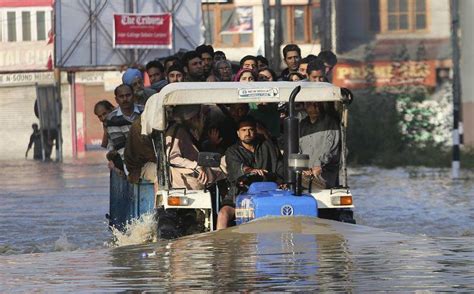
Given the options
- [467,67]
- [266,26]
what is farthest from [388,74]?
[266,26]

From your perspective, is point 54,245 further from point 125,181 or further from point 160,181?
point 160,181

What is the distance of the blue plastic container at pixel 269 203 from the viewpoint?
532 inches

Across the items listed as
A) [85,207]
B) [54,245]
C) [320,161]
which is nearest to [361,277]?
[320,161]

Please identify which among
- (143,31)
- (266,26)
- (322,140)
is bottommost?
(322,140)

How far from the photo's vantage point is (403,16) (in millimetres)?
48375

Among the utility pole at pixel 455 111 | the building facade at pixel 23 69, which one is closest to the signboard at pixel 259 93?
the utility pole at pixel 455 111

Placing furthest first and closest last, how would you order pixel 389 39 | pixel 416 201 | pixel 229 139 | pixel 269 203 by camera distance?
pixel 389 39 → pixel 416 201 → pixel 229 139 → pixel 269 203

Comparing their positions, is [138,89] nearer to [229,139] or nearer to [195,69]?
[195,69]

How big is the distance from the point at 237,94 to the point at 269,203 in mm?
1418

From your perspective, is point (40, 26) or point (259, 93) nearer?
point (259, 93)

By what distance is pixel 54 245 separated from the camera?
61.8ft

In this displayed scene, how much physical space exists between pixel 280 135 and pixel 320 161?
0.92 meters

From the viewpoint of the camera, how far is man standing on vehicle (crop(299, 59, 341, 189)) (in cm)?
1479

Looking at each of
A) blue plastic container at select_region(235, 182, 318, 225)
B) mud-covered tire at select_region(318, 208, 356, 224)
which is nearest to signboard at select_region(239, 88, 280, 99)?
blue plastic container at select_region(235, 182, 318, 225)
